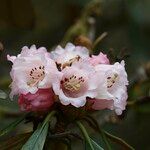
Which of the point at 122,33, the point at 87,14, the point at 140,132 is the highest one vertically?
the point at 122,33

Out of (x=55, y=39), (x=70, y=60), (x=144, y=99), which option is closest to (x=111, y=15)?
(x=55, y=39)

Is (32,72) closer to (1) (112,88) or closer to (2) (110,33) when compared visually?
(1) (112,88)

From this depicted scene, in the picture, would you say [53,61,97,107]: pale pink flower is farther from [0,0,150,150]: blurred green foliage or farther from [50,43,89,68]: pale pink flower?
[0,0,150,150]: blurred green foliage

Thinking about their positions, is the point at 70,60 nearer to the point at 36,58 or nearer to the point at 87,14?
the point at 36,58

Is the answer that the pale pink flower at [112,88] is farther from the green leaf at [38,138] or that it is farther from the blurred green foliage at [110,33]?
the blurred green foliage at [110,33]

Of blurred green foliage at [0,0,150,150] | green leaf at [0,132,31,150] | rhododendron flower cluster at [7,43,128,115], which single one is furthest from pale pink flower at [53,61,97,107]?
blurred green foliage at [0,0,150,150]

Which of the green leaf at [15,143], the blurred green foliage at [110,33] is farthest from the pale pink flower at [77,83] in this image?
the blurred green foliage at [110,33]

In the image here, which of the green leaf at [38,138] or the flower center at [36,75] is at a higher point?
A: the flower center at [36,75]

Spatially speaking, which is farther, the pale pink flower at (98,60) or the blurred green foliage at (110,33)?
Answer: the blurred green foliage at (110,33)
